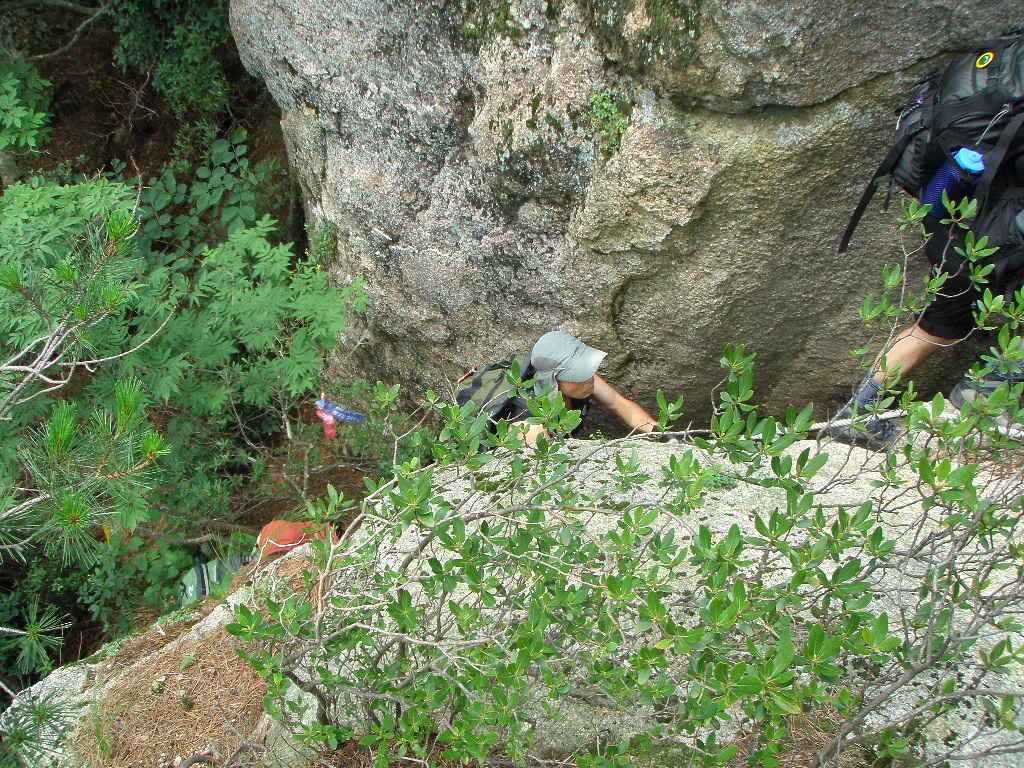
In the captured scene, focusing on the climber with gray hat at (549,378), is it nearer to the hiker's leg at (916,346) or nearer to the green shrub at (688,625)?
the green shrub at (688,625)

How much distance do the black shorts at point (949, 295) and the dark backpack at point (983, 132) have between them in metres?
0.20

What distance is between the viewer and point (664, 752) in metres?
2.27

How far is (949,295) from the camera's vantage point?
3.04 m

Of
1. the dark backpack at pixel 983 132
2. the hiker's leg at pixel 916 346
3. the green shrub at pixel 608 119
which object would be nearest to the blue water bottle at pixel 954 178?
the dark backpack at pixel 983 132

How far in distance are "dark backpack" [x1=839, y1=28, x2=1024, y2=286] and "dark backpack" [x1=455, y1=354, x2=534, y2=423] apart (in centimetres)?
190

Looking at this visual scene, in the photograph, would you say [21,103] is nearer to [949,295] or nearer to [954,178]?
[954,178]

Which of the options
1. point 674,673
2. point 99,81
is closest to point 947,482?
point 674,673

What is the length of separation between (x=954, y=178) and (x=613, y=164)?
1.56 metres

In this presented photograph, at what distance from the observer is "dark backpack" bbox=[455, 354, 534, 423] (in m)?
3.46

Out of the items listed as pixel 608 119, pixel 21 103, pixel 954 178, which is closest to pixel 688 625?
pixel 954 178

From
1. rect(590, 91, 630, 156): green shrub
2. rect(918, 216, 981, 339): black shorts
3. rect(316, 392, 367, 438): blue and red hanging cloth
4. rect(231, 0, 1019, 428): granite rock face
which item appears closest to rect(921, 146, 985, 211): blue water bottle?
rect(918, 216, 981, 339): black shorts

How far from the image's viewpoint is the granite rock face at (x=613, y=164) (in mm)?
3324

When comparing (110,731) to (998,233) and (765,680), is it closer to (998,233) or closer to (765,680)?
(765,680)

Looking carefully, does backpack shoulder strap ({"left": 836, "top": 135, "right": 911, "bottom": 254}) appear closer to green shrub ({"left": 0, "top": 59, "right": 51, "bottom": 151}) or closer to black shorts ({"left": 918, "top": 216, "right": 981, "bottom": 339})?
black shorts ({"left": 918, "top": 216, "right": 981, "bottom": 339})
